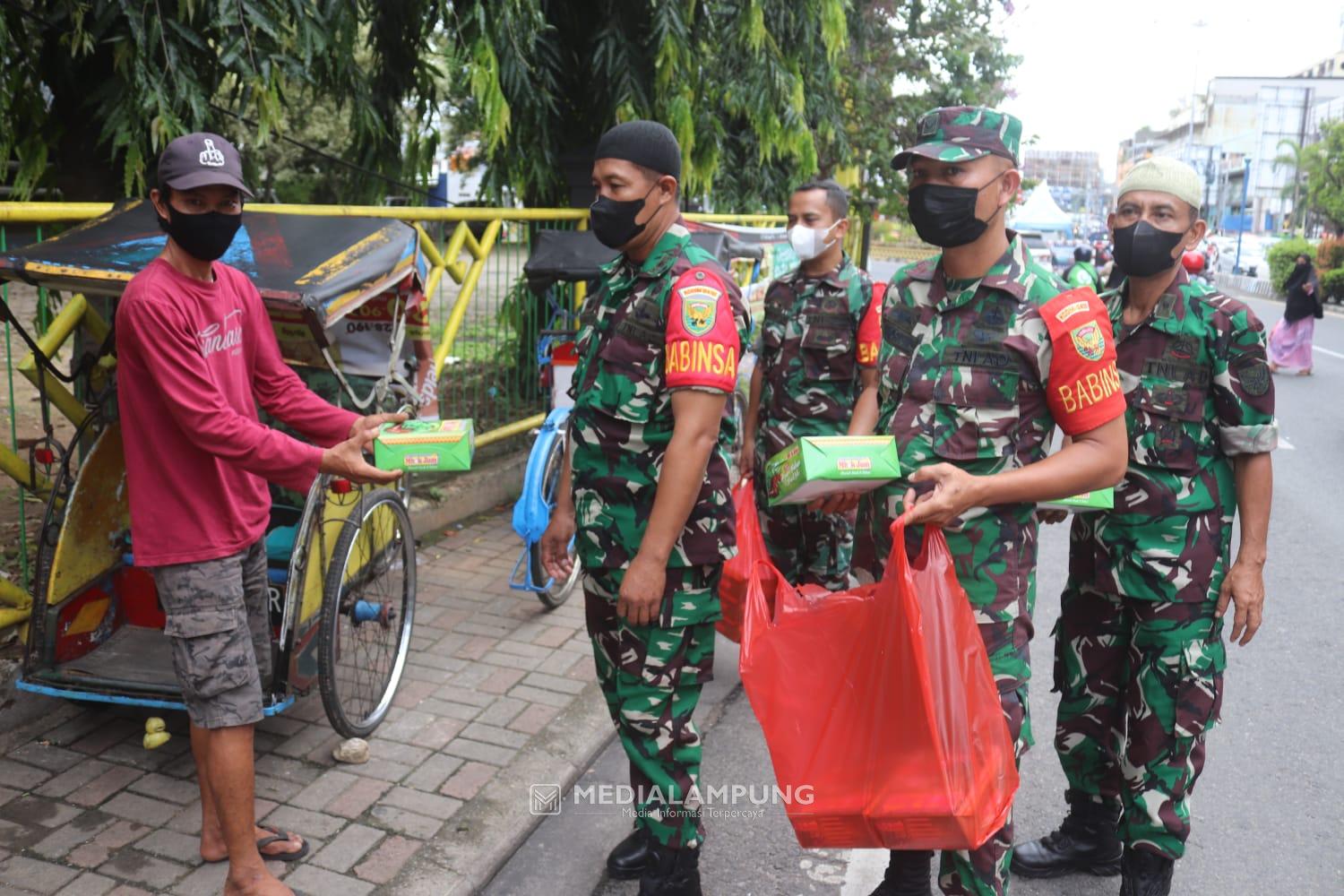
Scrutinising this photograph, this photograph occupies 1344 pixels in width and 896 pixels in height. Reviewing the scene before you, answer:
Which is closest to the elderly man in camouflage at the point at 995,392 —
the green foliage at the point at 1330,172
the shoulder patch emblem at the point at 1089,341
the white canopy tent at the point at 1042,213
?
the shoulder patch emblem at the point at 1089,341

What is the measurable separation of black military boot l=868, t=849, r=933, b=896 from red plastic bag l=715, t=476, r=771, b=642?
0.69m

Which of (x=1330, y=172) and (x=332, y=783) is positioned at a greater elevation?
(x=1330, y=172)

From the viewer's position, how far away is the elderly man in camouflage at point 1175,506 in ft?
9.41

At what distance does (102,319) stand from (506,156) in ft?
13.5

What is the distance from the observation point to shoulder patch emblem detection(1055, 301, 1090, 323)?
7.84 ft

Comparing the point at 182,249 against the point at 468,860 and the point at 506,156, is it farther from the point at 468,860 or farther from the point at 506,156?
the point at 506,156

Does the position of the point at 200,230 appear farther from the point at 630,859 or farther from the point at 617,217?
the point at 630,859

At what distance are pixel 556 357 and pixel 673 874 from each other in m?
3.62

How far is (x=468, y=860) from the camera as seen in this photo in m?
3.15

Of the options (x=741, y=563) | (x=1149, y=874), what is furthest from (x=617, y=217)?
(x=1149, y=874)

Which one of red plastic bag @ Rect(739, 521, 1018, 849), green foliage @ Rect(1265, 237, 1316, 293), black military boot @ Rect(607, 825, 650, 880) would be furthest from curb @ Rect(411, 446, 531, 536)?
green foliage @ Rect(1265, 237, 1316, 293)

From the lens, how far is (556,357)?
6082 mm

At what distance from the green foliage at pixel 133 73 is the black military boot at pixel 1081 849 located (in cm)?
381

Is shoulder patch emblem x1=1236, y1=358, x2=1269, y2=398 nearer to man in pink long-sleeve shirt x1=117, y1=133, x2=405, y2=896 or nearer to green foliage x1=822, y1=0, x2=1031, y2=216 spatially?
man in pink long-sleeve shirt x1=117, y1=133, x2=405, y2=896
